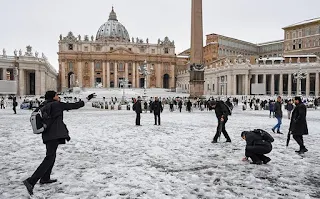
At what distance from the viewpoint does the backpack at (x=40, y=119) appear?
4.46 m

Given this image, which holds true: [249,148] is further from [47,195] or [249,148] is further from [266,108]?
[266,108]

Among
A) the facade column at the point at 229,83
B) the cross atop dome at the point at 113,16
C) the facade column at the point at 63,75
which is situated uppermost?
the cross atop dome at the point at 113,16

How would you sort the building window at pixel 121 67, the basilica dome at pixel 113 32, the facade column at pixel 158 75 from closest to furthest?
1. the building window at pixel 121 67
2. the facade column at pixel 158 75
3. the basilica dome at pixel 113 32

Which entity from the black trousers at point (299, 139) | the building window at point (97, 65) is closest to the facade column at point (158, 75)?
the building window at point (97, 65)

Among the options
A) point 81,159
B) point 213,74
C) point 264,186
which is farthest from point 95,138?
point 213,74

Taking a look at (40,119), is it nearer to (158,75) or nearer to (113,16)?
(158,75)

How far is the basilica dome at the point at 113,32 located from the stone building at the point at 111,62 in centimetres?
938

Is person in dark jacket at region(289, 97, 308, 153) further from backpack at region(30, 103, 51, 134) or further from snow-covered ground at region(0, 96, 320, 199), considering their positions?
backpack at region(30, 103, 51, 134)

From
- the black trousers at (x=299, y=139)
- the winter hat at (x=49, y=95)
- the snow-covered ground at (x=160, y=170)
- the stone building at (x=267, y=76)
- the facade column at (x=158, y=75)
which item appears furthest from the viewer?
the facade column at (x=158, y=75)

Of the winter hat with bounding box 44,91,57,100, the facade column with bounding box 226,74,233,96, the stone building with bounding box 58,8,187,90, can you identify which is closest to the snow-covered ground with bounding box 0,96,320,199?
the winter hat with bounding box 44,91,57,100

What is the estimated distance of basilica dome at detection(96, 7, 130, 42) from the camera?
334 ft

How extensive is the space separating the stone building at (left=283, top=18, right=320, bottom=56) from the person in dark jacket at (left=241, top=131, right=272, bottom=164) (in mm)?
65703

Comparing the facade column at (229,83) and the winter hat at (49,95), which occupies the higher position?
the facade column at (229,83)

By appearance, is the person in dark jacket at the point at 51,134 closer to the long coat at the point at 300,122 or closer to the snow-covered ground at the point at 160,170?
the snow-covered ground at the point at 160,170
